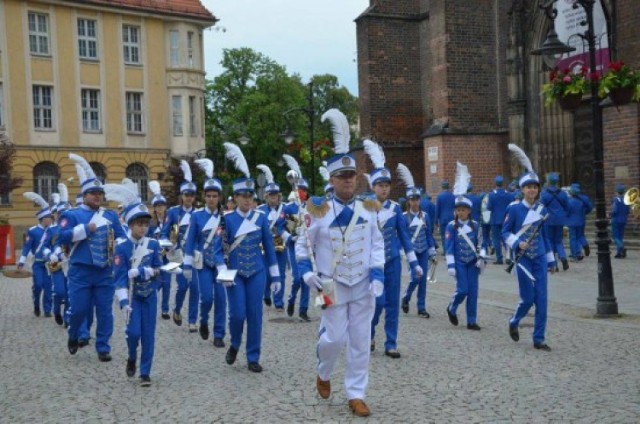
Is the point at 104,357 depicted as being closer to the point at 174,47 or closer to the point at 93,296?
the point at 93,296

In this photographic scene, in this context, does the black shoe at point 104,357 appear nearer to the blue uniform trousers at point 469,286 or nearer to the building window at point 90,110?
the blue uniform trousers at point 469,286

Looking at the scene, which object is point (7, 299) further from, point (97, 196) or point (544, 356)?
point (544, 356)

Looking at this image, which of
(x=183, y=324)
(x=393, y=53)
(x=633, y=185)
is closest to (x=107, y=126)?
(x=393, y=53)

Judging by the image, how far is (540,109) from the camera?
27703mm

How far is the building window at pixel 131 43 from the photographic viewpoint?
47906 mm

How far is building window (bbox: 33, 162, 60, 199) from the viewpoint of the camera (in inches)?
1761

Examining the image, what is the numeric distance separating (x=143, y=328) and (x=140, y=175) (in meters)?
40.6

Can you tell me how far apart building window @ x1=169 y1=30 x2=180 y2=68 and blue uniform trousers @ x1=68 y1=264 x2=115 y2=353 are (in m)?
40.6

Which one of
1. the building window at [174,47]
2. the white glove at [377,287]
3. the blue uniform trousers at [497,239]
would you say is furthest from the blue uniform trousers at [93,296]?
the building window at [174,47]

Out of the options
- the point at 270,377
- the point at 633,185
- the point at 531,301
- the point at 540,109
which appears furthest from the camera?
the point at 540,109

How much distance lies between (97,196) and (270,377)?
3.44 metres

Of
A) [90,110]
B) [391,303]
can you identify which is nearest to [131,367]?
[391,303]

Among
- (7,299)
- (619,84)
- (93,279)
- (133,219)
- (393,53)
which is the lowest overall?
(7,299)

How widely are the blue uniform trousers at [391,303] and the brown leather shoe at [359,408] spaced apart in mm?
2643
